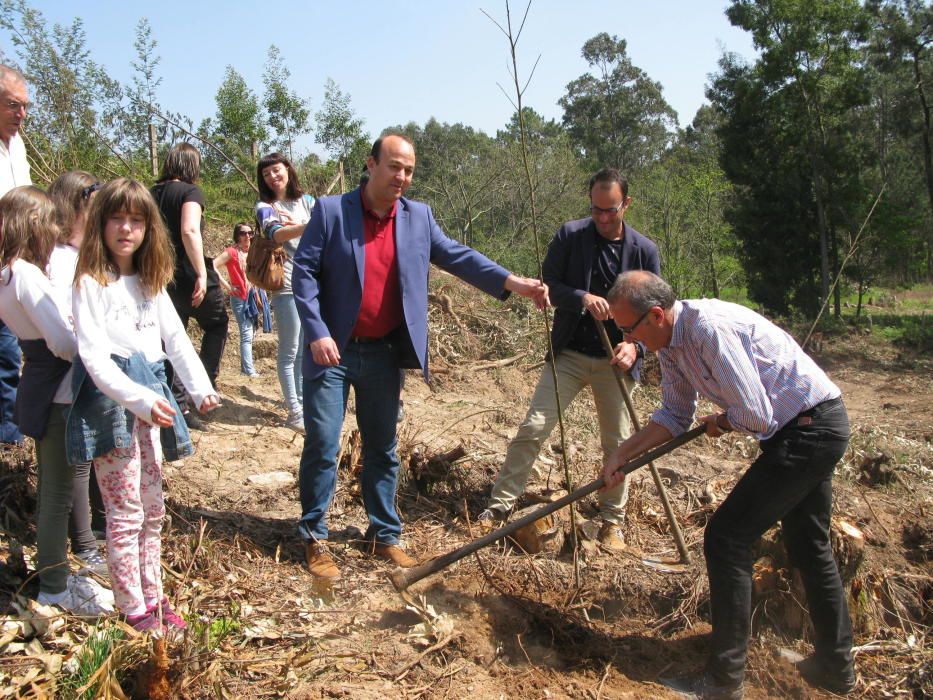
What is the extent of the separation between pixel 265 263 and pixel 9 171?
5.38 feet

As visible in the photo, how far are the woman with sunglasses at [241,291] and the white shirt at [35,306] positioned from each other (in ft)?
13.8

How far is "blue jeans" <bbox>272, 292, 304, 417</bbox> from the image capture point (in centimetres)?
520

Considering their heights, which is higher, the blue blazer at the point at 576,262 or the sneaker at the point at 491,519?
the blue blazer at the point at 576,262

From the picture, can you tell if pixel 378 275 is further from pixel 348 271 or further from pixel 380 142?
pixel 380 142

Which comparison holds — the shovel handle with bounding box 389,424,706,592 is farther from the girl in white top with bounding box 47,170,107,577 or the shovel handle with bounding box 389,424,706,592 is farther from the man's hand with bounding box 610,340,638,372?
the girl in white top with bounding box 47,170,107,577

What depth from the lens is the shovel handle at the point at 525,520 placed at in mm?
2965

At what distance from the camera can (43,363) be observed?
278 cm

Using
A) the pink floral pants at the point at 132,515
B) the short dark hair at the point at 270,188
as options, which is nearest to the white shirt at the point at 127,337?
the pink floral pants at the point at 132,515

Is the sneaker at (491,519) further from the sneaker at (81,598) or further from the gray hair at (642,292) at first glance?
the sneaker at (81,598)

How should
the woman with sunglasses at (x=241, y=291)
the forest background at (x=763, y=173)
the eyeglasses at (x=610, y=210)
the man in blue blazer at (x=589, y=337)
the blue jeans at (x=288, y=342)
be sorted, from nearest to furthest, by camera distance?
1. the eyeglasses at (x=610, y=210)
2. the man in blue blazer at (x=589, y=337)
3. the blue jeans at (x=288, y=342)
4. the woman with sunglasses at (x=241, y=291)
5. the forest background at (x=763, y=173)

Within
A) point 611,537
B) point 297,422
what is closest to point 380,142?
point 611,537

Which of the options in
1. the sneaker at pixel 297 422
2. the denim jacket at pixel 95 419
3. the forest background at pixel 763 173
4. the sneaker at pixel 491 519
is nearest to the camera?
the denim jacket at pixel 95 419

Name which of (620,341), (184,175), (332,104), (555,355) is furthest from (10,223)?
(332,104)

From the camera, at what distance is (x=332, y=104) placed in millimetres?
17594
